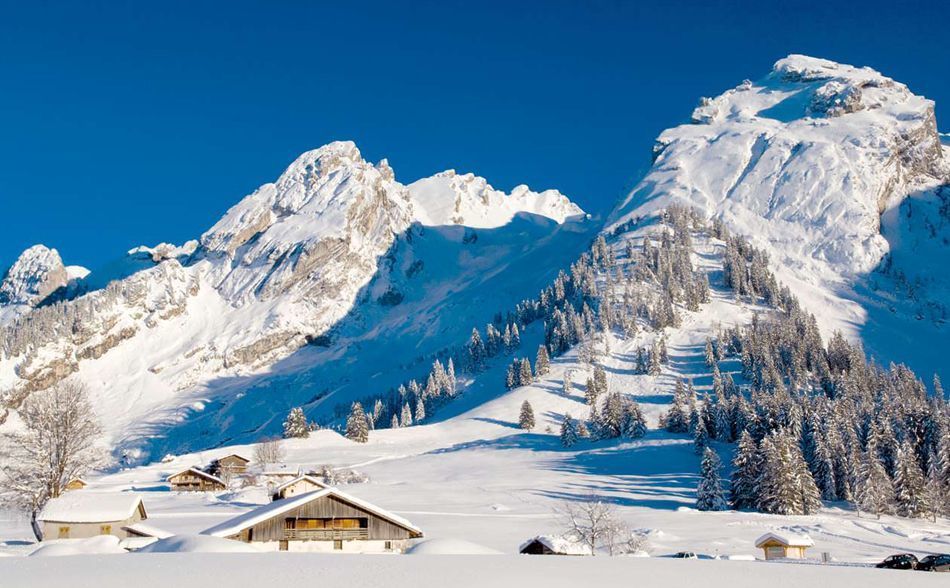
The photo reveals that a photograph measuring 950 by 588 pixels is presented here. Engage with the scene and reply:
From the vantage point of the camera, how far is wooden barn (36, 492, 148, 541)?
46.7m

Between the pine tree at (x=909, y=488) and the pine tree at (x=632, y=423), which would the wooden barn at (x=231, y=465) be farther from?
the pine tree at (x=909, y=488)

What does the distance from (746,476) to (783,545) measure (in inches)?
1167

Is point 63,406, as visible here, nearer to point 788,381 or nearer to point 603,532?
point 603,532

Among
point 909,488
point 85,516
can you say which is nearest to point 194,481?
point 85,516

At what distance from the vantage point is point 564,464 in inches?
3831

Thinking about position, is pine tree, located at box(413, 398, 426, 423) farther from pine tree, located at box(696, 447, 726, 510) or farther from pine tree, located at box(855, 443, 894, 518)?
pine tree, located at box(855, 443, 894, 518)

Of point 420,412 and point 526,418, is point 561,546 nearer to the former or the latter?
point 526,418

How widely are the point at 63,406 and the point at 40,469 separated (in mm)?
4185

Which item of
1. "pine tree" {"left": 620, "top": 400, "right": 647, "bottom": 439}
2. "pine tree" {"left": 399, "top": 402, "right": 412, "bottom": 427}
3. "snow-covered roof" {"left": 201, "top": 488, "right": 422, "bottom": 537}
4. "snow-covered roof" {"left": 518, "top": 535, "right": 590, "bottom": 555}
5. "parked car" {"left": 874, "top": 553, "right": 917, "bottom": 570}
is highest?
"pine tree" {"left": 399, "top": 402, "right": 412, "bottom": 427}

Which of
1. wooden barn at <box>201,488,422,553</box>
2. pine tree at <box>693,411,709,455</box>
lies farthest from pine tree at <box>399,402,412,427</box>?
wooden barn at <box>201,488,422,553</box>

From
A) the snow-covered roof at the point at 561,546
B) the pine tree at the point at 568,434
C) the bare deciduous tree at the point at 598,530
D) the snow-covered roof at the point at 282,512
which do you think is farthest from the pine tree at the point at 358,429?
the snow-covered roof at the point at 282,512

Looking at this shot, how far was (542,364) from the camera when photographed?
490 ft

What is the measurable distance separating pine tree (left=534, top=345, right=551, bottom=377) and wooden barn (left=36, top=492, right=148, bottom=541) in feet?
342

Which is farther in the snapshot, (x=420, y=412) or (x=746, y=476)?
(x=420, y=412)
